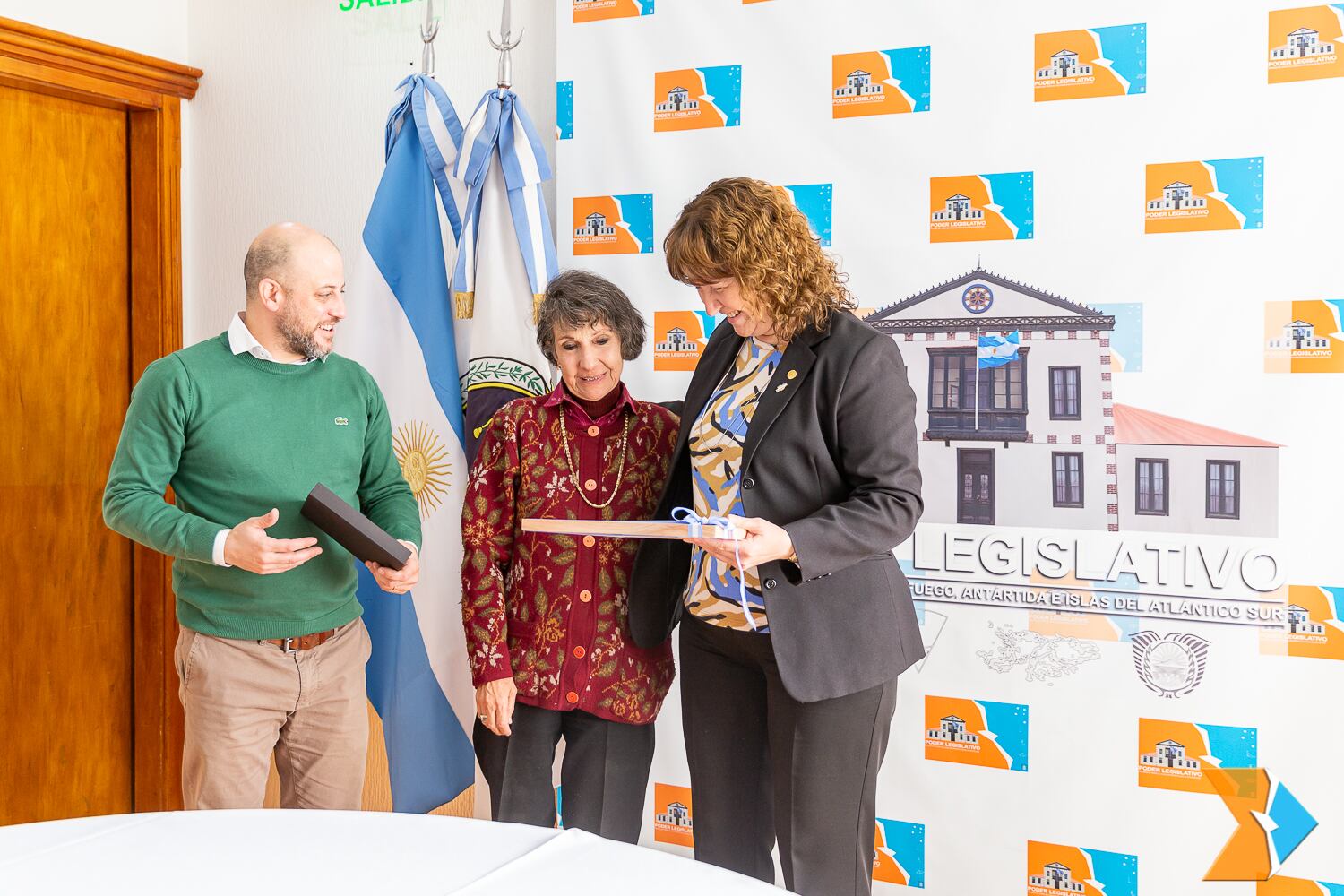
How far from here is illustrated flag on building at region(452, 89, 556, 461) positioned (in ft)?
8.12

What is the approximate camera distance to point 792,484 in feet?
5.41

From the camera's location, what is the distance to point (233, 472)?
1942 millimetres

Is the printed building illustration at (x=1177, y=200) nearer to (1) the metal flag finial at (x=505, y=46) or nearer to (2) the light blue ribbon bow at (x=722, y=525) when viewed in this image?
(2) the light blue ribbon bow at (x=722, y=525)

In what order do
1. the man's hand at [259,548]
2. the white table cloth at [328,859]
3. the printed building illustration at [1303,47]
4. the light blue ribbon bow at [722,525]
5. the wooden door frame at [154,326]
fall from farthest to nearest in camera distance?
1. the wooden door frame at [154,326]
2. the printed building illustration at [1303,47]
3. the man's hand at [259,548]
4. the light blue ribbon bow at [722,525]
5. the white table cloth at [328,859]

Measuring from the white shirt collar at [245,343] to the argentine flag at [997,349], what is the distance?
4.82 feet

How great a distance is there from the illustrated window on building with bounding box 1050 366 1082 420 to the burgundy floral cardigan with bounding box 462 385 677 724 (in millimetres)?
913

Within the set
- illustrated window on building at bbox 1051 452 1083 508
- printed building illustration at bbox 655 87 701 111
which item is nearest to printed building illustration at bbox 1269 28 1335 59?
illustrated window on building at bbox 1051 452 1083 508

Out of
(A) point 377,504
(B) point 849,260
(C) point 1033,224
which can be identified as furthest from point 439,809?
(C) point 1033,224

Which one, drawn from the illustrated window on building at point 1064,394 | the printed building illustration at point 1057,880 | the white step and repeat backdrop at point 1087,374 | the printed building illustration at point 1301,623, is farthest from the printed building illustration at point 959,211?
the printed building illustration at point 1057,880

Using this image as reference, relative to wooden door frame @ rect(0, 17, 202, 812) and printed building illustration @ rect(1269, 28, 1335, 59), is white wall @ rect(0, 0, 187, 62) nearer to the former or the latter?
wooden door frame @ rect(0, 17, 202, 812)

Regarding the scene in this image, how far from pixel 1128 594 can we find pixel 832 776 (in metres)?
0.95

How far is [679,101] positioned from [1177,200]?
1.13 m

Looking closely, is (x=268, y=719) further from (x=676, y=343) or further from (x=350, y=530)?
(x=676, y=343)

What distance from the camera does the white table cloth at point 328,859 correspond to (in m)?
1.15
